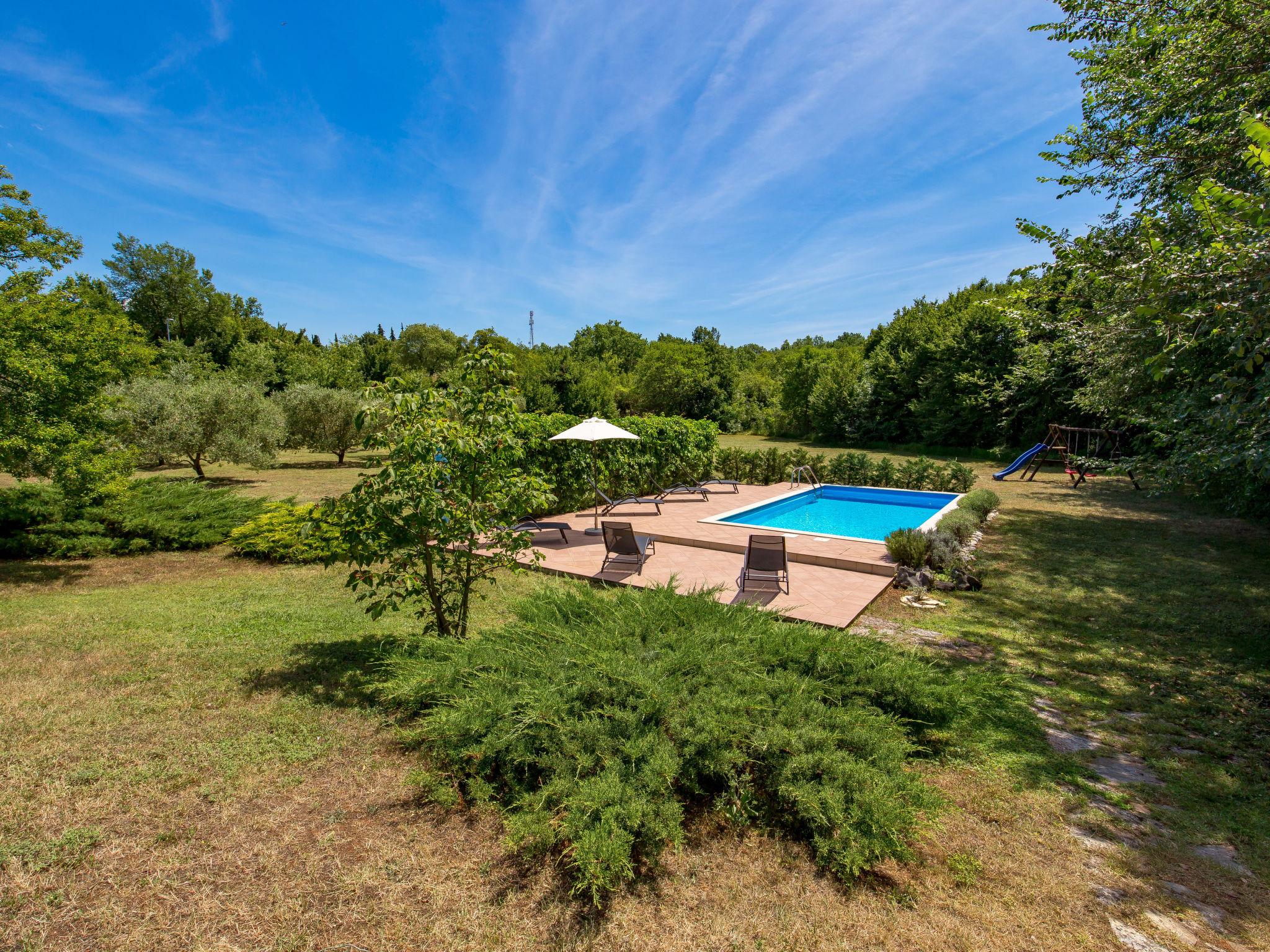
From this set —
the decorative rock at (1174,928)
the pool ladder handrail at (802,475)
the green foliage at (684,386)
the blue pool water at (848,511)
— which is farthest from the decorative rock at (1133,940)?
the green foliage at (684,386)

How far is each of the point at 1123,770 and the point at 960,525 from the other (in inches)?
252

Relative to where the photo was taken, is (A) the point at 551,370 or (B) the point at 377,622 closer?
→ (B) the point at 377,622

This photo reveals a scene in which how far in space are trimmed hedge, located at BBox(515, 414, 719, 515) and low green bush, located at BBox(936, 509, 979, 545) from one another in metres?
6.51

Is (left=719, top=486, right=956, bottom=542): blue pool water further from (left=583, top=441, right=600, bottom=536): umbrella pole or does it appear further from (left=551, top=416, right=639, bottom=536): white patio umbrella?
(left=551, top=416, right=639, bottom=536): white patio umbrella

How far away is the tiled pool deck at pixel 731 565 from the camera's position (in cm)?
663

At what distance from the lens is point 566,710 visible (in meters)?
3.12

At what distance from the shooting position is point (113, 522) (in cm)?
878

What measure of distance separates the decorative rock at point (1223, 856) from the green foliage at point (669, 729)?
3.68 ft

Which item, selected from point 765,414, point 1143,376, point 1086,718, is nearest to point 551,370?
point 765,414

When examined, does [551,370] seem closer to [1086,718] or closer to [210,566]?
[210,566]

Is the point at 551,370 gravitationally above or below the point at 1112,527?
above

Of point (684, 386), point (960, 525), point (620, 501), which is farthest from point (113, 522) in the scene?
point (684, 386)

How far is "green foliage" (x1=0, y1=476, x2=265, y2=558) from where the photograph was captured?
27.0 ft

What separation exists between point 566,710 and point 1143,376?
9.55 m
